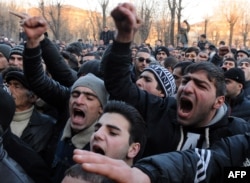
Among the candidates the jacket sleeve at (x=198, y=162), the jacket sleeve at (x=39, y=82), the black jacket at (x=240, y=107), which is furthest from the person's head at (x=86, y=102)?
the black jacket at (x=240, y=107)

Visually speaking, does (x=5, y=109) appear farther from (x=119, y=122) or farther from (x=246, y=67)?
(x=246, y=67)

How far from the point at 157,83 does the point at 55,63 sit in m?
0.98

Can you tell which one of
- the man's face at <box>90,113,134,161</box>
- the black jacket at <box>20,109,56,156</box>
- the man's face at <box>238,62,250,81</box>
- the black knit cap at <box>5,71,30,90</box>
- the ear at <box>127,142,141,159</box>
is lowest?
the man's face at <box>238,62,250,81</box>

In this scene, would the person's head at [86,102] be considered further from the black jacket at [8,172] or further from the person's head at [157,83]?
the black jacket at [8,172]

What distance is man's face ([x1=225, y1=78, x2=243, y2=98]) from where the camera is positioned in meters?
5.58

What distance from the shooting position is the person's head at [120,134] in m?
2.44

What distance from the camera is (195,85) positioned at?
2861 mm

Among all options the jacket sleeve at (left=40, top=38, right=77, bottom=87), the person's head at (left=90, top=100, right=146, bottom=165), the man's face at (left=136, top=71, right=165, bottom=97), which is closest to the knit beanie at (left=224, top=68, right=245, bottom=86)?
the man's face at (left=136, top=71, right=165, bottom=97)

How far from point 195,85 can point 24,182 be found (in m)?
1.37

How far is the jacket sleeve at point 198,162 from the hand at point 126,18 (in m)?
0.70

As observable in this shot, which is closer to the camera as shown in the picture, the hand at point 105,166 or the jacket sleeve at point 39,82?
the hand at point 105,166

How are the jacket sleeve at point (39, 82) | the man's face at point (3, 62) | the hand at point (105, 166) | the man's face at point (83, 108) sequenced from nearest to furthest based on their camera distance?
the hand at point (105, 166), the man's face at point (83, 108), the jacket sleeve at point (39, 82), the man's face at point (3, 62)

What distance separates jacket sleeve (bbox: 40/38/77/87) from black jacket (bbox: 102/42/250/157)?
0.97 meters

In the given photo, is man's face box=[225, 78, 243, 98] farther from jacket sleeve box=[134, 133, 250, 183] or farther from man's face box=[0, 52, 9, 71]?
jacket sleeve box=[134, 133, 250, 183]
